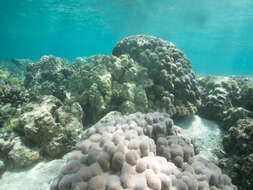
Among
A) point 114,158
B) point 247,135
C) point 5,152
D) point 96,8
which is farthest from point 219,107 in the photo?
point 96,8

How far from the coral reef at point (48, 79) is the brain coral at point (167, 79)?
3.39m

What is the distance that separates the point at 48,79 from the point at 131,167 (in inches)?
273

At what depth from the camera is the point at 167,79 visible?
5941mm

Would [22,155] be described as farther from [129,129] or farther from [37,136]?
[129,129]

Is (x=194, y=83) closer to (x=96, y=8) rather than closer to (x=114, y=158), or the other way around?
(x=114, y=158)

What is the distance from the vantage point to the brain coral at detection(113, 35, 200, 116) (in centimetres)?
576

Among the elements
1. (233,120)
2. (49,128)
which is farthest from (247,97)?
(49,128)

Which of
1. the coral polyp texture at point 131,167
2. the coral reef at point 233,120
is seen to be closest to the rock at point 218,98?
the coral reef at point 233,120

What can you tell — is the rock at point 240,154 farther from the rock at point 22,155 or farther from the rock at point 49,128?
the rock at point 22,155

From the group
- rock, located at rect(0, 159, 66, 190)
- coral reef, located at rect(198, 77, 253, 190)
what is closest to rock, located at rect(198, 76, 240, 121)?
coral reef, located at rect(198, 77, 253, 190)

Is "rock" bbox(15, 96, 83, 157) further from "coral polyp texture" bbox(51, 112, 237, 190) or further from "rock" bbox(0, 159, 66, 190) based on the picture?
"coral polyp texture" bbox(51, 112, 237, 190)

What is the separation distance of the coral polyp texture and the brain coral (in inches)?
120

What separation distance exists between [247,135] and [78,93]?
201 inches

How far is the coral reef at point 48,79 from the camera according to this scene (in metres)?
5.88
